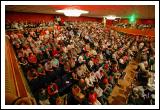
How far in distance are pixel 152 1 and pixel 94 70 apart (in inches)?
104

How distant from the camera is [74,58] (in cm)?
588

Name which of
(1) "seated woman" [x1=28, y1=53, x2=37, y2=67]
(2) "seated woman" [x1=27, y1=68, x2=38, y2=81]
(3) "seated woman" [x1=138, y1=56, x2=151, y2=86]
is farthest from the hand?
(3) "seated woman" [x1=138, y1=56, x2=151, y2=86]

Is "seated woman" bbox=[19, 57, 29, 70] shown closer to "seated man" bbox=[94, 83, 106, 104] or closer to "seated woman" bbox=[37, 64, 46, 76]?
"seated woman" bbox=[37, 64, 46, 76]

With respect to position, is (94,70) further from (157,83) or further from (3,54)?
(3,54)

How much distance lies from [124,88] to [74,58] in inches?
61.0

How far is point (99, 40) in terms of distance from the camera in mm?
7301

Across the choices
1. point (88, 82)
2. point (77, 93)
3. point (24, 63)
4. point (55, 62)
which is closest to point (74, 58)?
point (55, 62)

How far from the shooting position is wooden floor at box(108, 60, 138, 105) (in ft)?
15.2

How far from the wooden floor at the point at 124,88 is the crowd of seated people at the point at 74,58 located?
144mm

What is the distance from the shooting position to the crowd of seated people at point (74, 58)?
175 inches

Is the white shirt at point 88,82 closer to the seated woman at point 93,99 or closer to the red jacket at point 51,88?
the seated woman at point 93,99

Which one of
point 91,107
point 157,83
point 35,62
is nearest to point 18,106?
point 91,107

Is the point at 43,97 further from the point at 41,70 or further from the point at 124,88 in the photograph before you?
the point at 124,88

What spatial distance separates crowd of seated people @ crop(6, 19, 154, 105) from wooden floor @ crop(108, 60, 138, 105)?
14 cm
